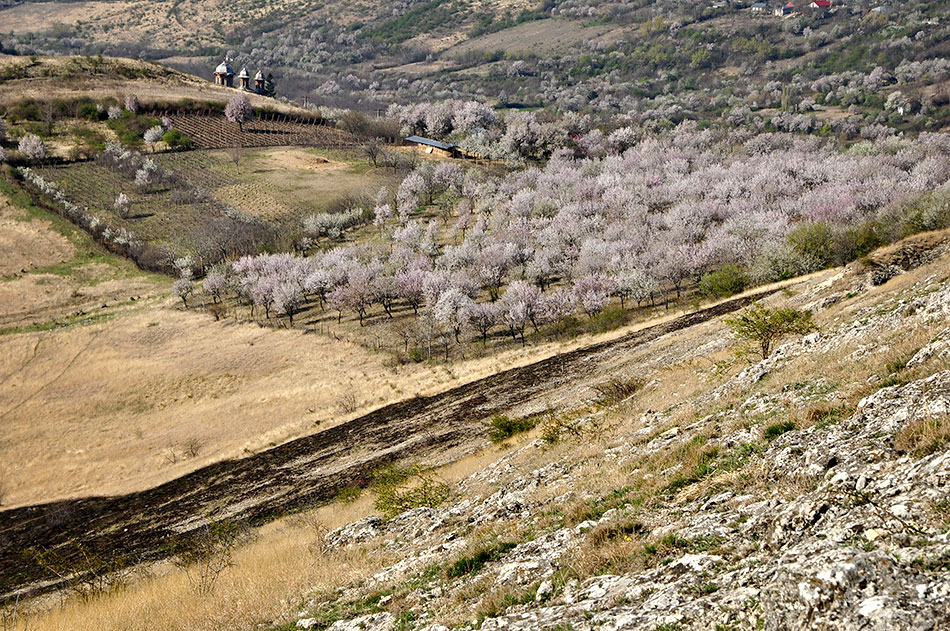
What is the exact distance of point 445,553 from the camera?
523 inches

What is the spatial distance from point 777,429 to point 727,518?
3.50 metres

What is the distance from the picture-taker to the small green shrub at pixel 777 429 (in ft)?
39.2

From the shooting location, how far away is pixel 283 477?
32.8 metres

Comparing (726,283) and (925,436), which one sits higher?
(925,436)

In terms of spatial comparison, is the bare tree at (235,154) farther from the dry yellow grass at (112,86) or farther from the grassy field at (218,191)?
the dry yellow grass at (112,86)

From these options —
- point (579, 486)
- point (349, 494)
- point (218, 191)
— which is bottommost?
point (349, 494)

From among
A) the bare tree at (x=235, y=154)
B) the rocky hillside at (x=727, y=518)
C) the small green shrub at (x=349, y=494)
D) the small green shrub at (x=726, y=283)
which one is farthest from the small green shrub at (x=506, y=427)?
the bare tree at (x=235, y=154)

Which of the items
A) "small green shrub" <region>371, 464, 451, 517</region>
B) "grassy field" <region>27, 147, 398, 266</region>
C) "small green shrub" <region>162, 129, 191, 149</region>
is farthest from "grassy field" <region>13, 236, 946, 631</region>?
"small green shrub" <region>162, 129, 191, 149</region>

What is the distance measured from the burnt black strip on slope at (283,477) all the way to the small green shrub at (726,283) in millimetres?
10107

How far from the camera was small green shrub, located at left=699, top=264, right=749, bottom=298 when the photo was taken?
54531 mm

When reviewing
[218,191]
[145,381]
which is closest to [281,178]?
[218,191]

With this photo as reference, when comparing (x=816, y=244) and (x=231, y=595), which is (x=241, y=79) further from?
(x=231, y=595)

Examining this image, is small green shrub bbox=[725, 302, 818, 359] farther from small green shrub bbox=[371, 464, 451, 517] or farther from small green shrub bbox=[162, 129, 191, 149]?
small green shrub bbox=[162, 129, 191, 149]

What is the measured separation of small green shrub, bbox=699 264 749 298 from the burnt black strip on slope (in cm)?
1011
